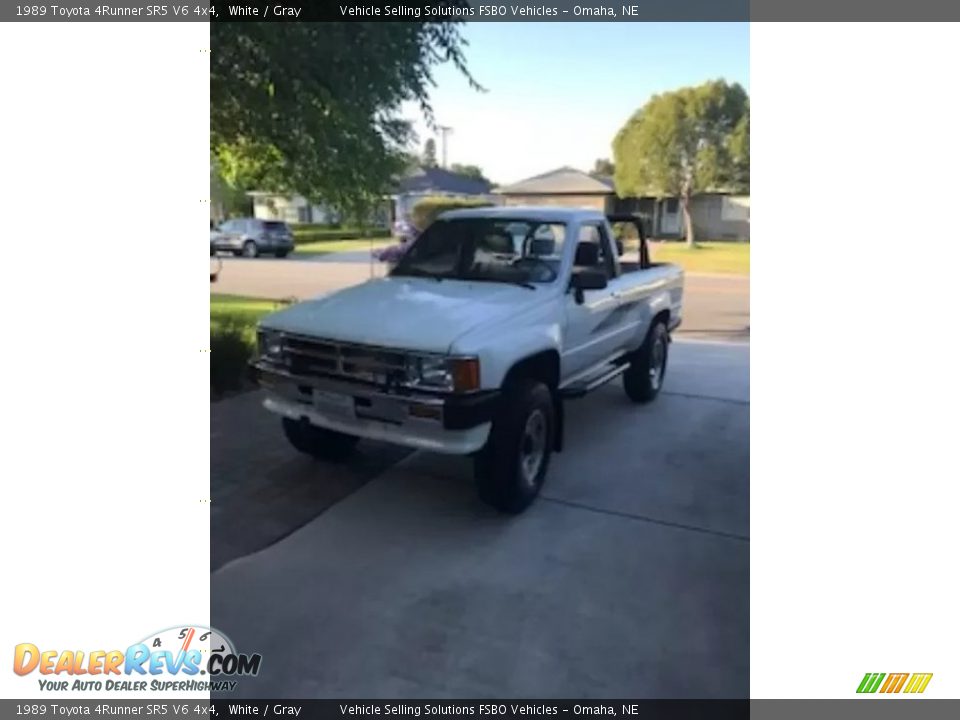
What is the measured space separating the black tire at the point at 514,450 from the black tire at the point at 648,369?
7.79 ft

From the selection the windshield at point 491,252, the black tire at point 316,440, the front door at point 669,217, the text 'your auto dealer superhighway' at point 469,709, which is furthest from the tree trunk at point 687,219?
the text 'your auto dealer superhighway' at point 469,709

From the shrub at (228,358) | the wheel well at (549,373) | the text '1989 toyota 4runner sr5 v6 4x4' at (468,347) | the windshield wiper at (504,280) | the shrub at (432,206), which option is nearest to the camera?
the text '1989 toyota 4runner sr5 v6 4x4' at (468,347)

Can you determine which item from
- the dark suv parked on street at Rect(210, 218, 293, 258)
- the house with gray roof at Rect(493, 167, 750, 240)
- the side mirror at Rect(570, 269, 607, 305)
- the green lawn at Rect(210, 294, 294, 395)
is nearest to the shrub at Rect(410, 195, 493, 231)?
the house with gray roof at Rect(493, 167, 750, 240)

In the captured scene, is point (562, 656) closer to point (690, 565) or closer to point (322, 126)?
point (690, 565)

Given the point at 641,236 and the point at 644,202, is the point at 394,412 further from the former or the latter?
the point at 644,202

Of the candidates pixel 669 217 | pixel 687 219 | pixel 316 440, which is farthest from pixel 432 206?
pixel 316 440

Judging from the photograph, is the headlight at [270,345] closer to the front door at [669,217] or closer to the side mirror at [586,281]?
the side mirror at [586,281]

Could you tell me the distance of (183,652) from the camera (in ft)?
8.68

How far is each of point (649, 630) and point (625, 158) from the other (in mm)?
26424

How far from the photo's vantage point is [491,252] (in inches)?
209

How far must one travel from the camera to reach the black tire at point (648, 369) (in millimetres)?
6602

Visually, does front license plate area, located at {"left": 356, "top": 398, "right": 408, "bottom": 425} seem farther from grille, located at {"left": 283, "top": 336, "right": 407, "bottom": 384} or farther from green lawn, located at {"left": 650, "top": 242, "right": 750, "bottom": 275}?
green lawn, located at {"left": 650, "top": 242, "right": 750, "bottom": 275}
